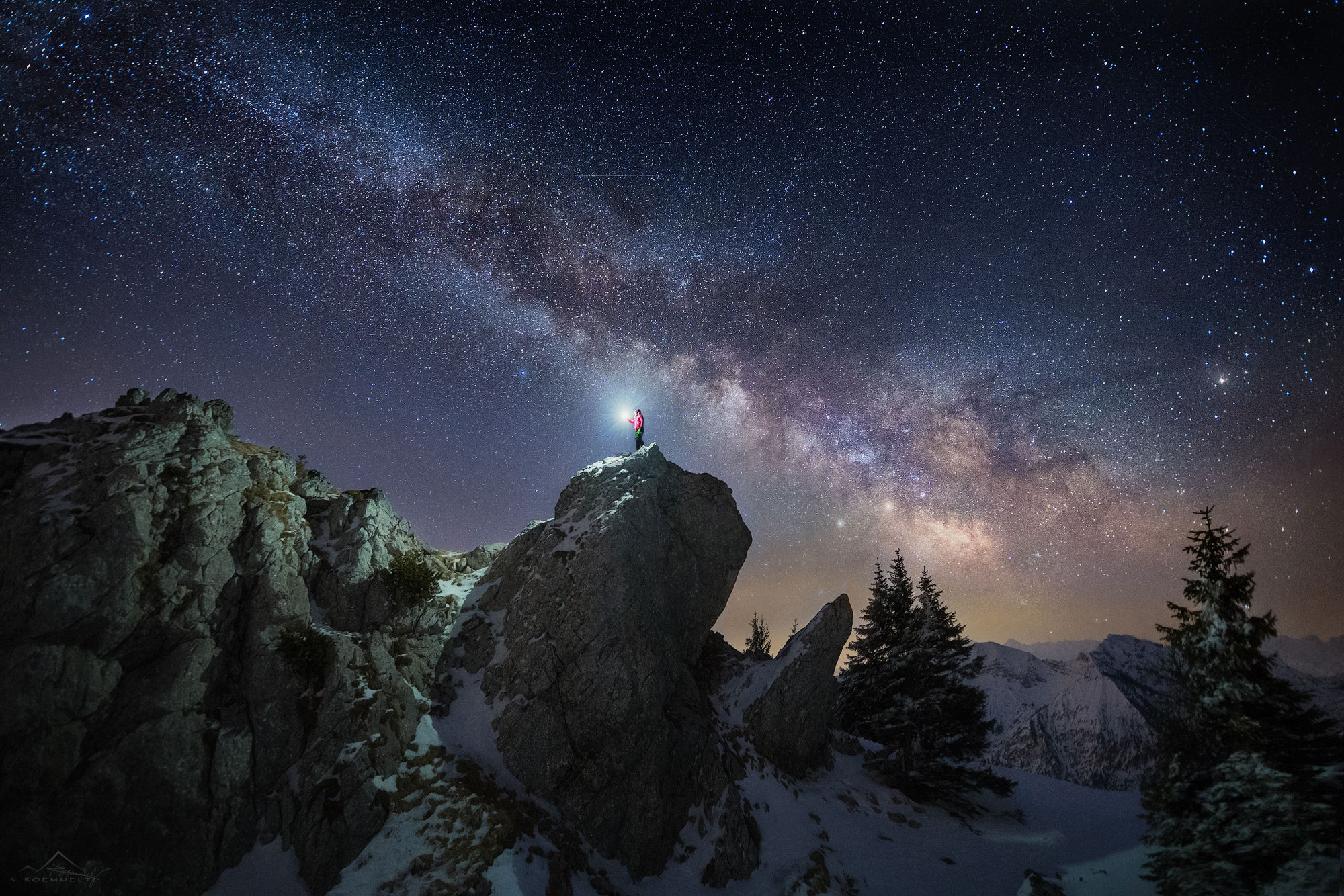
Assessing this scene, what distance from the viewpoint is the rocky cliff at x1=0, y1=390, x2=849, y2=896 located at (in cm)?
1750

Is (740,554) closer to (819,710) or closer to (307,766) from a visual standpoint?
(819,710)

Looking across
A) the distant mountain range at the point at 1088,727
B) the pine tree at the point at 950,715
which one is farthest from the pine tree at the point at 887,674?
the distant mountain range at the point at 1088,727

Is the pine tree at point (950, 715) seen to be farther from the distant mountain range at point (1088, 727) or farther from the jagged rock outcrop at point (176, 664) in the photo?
the distant mountain range at point (1088, 727)

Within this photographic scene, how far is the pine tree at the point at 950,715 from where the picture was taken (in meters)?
32.3

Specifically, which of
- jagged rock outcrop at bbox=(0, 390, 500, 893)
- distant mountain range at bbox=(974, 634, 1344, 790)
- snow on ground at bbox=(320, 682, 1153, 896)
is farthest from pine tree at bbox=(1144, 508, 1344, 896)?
distant mountain range at bbox=(974, 634, 1344, 790)

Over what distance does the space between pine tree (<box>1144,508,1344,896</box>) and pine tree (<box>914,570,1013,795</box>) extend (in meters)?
14.8

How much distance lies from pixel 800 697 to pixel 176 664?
1309 inches

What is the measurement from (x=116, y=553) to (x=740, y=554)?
3337cm

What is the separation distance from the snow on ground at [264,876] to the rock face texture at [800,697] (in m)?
24.2

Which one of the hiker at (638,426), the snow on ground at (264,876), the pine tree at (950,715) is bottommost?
the snow on ground at (264,876)

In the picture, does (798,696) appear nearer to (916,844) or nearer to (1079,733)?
(916,844)

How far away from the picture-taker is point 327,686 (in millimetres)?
22078

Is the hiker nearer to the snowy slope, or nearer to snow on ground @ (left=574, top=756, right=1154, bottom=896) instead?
snow on ground @ (left=574, top=756, right=1154, bottom=896)

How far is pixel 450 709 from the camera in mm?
25719
